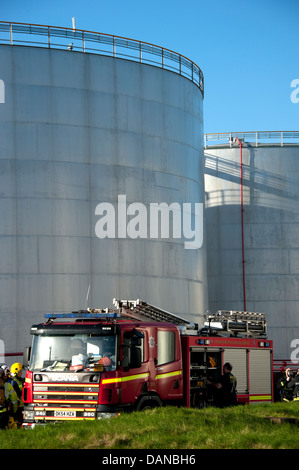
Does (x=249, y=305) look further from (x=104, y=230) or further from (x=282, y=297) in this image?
(x=104, y=230)

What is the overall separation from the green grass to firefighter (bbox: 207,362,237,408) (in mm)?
2040

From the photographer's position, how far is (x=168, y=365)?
53.8 feet

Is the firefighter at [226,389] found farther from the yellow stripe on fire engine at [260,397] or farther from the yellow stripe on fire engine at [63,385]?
the yellow stripe on fire engine at [63,385]

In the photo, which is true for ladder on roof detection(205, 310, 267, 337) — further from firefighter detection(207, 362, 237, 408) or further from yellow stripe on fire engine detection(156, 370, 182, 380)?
yellow stripe on fire engine detection(156, 370, 182, 380)

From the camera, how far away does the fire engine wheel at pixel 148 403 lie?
15.4m

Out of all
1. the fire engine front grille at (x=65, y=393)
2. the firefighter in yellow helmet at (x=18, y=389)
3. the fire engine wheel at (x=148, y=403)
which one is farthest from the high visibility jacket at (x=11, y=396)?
the fire engine wheel at (x=148, y=403)

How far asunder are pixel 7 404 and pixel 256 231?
24.3m

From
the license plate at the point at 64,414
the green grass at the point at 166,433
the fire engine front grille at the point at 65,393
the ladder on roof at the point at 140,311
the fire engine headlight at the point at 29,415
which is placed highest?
the ladder on roof at the point at 140,311

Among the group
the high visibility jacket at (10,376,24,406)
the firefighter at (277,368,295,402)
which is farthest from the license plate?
the firefighter at (277,368,295,402)

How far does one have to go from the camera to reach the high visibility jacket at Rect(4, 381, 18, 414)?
15.6 metres

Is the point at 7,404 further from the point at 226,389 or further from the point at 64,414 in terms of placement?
the point at 226,389

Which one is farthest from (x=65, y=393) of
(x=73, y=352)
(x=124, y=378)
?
(x=124, y=378)

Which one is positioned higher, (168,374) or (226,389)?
(168,374)

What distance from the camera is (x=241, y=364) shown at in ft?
64.1
